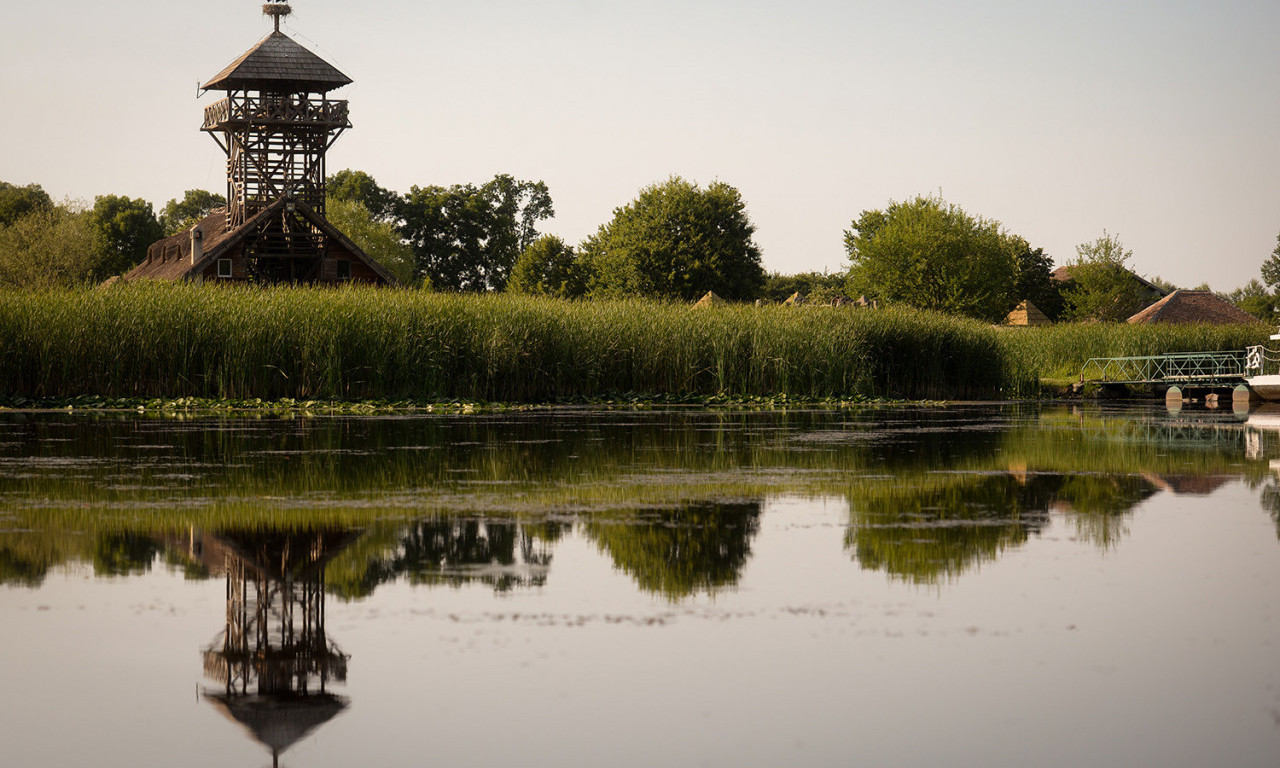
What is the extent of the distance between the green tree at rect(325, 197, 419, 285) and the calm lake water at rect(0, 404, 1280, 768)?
76928 mm

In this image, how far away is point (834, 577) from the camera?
7848mm

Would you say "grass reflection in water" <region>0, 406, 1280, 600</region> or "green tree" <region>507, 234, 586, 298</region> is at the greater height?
"green tree" <region>507, 234, 586, 298</region>

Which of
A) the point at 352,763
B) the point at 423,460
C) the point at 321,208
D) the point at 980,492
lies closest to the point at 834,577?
the point at 352,763

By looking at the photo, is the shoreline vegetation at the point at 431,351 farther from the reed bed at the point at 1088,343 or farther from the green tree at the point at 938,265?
the green tree at the point at 938,265

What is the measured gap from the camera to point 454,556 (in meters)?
8.29

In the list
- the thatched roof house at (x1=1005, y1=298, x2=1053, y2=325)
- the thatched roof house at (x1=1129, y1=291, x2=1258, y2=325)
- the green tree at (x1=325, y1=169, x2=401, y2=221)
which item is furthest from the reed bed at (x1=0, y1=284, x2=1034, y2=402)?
the green tree at (x1=325, y1=169, x2=401, y2=221)

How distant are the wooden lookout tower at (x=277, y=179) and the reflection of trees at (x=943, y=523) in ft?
134

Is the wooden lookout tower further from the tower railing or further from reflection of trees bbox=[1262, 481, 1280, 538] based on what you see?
reflection of trees bbox=[1262, 481, 1280, 538]

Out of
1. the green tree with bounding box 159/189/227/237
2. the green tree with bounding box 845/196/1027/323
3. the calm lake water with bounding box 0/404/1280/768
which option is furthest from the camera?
the green tree with bounding box 159/189/227/237

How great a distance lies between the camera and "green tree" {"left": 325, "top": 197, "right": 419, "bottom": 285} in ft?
291

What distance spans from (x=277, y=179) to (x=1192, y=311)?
65.3 m

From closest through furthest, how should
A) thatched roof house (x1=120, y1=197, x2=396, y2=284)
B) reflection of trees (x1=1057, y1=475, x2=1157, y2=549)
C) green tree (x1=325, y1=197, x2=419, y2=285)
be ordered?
reflection of trees (x1=1057, y1=475, x2=1157, y2=549)
thatched roof house (x1=120, y1=197, x2=396, y2=284)
green tree (x1=325, y1=197, x2=419, y2=285)

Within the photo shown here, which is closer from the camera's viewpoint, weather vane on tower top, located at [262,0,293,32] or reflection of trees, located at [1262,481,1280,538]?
reflection of trees, located at [1262,481,1280,538]

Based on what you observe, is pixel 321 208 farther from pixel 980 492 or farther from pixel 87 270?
pixel 980 492
